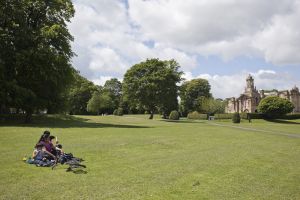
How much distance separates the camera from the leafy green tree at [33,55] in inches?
1304

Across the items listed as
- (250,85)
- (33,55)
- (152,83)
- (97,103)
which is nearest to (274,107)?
(152,83)

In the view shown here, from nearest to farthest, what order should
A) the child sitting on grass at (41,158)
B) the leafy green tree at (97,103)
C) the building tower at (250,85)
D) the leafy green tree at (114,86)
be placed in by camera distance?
1. the child sitting on grass at (41,158)
2. the leafy green tree at (97,103)
3. the leafy green tree at (114,86)
4. the building tower at (250,85)

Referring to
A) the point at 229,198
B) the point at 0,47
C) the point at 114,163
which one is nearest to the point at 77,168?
the point at 114,163

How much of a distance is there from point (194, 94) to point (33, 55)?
84887 mm

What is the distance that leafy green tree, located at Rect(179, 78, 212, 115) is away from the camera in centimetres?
10956

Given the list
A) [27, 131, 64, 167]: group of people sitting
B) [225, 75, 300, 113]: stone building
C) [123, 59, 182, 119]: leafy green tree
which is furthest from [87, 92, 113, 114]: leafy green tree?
[27, 131, 64, 167]: group of people sitting

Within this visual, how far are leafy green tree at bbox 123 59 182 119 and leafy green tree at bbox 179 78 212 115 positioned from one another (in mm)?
40812

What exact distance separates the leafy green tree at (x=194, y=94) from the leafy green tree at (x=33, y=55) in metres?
73.9

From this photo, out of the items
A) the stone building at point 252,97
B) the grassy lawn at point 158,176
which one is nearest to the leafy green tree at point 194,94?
the stone building at point 252,97

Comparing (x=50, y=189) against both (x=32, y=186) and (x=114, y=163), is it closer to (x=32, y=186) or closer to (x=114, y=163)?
(x=32, y=186)

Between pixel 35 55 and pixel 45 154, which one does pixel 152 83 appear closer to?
pixel 35 55

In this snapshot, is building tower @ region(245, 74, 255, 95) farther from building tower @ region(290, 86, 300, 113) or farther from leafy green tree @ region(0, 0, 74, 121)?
leafy green tree @ region(0, 0, 74, 121)

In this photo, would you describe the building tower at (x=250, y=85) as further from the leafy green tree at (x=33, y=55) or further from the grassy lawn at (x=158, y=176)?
the grassy lawn at (x=158, y=176)

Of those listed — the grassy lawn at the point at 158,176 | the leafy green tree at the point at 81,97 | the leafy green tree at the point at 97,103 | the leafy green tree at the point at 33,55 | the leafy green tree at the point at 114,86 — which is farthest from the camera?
the leafy green tree at the point at 114,86
